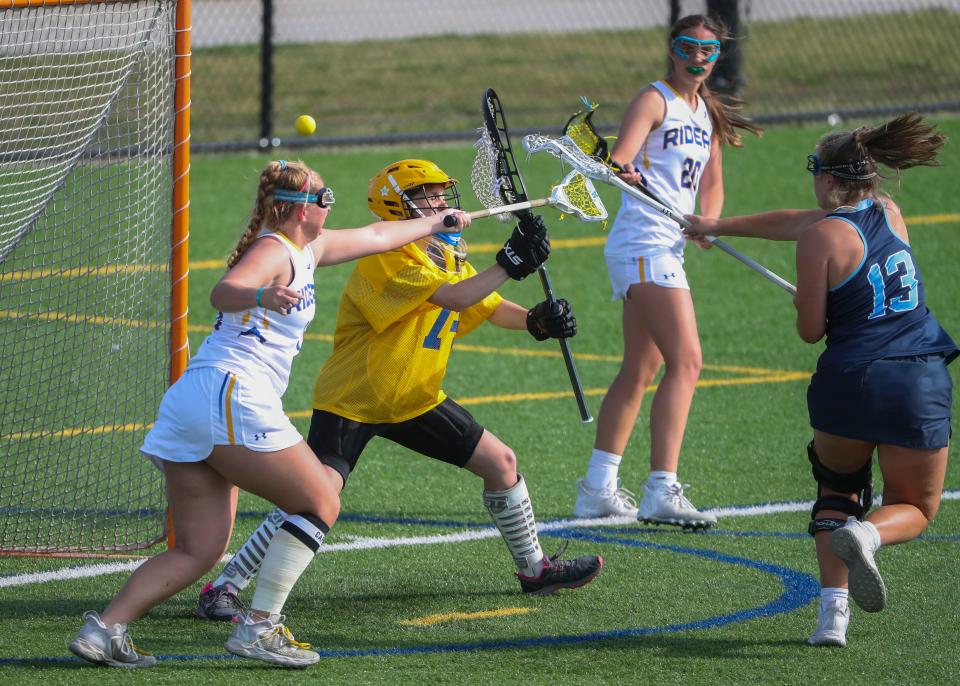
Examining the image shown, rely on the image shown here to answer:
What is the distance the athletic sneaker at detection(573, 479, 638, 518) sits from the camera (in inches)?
271

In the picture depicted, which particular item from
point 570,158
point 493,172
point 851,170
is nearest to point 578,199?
point 570,158

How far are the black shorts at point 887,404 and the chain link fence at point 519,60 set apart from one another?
1051cm

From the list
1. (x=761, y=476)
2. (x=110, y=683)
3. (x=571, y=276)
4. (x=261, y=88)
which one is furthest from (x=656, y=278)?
(x=261, y=88)

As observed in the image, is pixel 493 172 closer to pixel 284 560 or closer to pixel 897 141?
pixel 897 141

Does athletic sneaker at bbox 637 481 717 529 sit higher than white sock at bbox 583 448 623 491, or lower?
lower

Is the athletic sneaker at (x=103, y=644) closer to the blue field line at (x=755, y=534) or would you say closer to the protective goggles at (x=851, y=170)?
the blue field line at (x=755, y=534)

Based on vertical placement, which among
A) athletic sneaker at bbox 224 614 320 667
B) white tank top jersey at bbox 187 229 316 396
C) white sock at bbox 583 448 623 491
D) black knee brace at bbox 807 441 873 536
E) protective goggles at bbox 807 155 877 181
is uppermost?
protective goggles at bbox 807 155 877 181

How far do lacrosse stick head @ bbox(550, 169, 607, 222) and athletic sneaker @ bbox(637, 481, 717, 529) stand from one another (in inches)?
53.7

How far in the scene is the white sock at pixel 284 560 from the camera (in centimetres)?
487

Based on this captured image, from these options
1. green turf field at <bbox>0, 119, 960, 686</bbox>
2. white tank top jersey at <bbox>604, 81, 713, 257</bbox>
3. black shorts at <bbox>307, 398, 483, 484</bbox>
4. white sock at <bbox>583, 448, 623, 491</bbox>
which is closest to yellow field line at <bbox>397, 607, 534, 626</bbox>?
green turf field at <bbox>0, 119, 960, 686</bbox>

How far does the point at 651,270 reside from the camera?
6891 millimetres

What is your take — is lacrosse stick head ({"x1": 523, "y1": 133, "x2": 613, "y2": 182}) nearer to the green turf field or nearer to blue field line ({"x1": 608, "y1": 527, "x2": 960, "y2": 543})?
the green turf field

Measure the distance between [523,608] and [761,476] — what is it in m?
2.24

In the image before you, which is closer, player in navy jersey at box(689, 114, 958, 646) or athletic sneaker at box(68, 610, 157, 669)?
athletic sneaker at box(68, 610, 157, 669)
